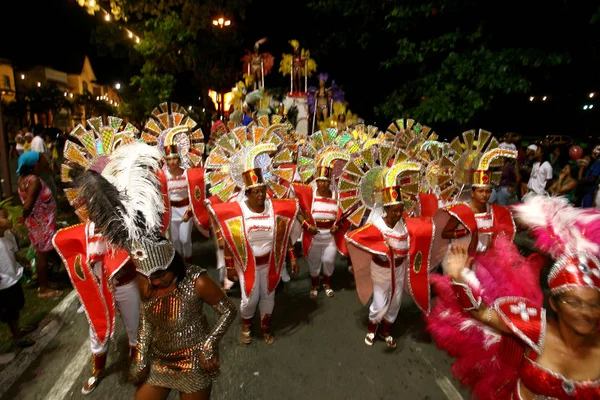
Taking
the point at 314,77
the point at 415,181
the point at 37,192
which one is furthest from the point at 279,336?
the point at 314,77

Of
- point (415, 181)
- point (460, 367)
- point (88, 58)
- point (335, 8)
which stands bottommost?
point (460, 367)

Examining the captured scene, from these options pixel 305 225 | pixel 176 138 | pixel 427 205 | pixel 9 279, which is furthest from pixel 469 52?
pixel 9 279

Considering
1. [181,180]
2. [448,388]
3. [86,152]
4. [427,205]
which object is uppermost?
[86,152]

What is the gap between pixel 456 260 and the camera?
2.46m

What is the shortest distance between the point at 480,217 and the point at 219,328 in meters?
3.64

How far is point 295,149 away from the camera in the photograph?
9.23m

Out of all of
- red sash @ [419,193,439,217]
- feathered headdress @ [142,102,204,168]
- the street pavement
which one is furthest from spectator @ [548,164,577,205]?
feathered headdress @ [142,102,204,168]

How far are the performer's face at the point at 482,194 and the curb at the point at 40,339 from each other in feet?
17.8

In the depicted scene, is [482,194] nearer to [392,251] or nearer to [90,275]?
[392,251]

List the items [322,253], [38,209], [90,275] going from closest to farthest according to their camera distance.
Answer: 1. [90,275]
2. [38,209]
3. [322,253]

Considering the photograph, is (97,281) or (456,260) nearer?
(456,260)

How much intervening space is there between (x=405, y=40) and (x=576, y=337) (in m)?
11.2

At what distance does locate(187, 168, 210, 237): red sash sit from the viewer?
20.9 ft

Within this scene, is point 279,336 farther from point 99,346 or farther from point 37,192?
point 37,192
